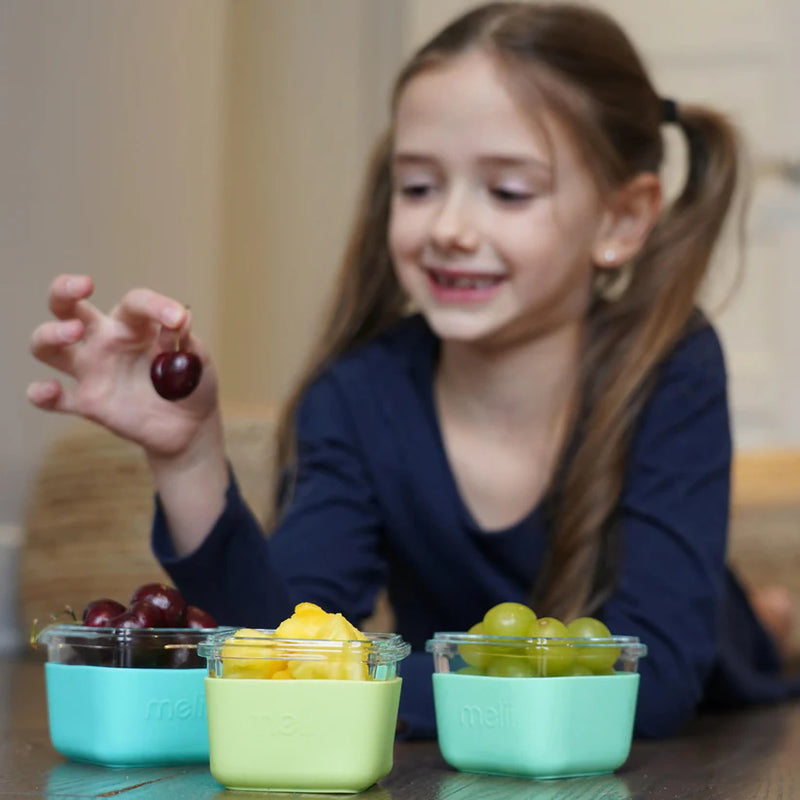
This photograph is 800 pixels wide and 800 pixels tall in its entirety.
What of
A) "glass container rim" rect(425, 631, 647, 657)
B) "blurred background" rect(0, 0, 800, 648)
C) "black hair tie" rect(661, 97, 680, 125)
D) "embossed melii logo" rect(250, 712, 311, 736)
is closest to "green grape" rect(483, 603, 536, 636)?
"glass container rim" rect(425, 631, 647, 657)

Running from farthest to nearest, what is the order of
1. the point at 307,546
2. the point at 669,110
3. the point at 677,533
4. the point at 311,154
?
1. the point at 311,154
2. the point at 669,110
3. the point at 307,546
4. the point at 677,533

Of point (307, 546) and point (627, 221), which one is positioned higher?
point (627, 221)

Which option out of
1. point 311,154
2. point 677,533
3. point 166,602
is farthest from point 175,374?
point 311,154

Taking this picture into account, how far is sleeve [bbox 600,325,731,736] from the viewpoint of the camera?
119cm

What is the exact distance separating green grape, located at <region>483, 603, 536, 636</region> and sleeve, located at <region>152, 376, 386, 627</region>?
296 mm

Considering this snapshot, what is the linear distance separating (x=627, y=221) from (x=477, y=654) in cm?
80

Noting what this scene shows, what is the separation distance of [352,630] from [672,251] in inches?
37.3

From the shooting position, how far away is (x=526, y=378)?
4.99 feet

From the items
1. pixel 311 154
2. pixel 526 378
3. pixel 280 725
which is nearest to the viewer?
pixel 280 725

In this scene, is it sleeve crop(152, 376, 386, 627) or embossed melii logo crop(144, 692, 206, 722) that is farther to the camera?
sleeve crop(152, 376, 386, 627)

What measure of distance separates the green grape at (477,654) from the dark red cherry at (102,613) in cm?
25

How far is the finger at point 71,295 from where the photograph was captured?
3.21 ft

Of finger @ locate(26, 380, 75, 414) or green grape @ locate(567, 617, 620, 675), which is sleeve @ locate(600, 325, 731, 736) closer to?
green grape @ locate(567, 617, 620, 675)

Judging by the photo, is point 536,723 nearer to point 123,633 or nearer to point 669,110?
point 123,633
